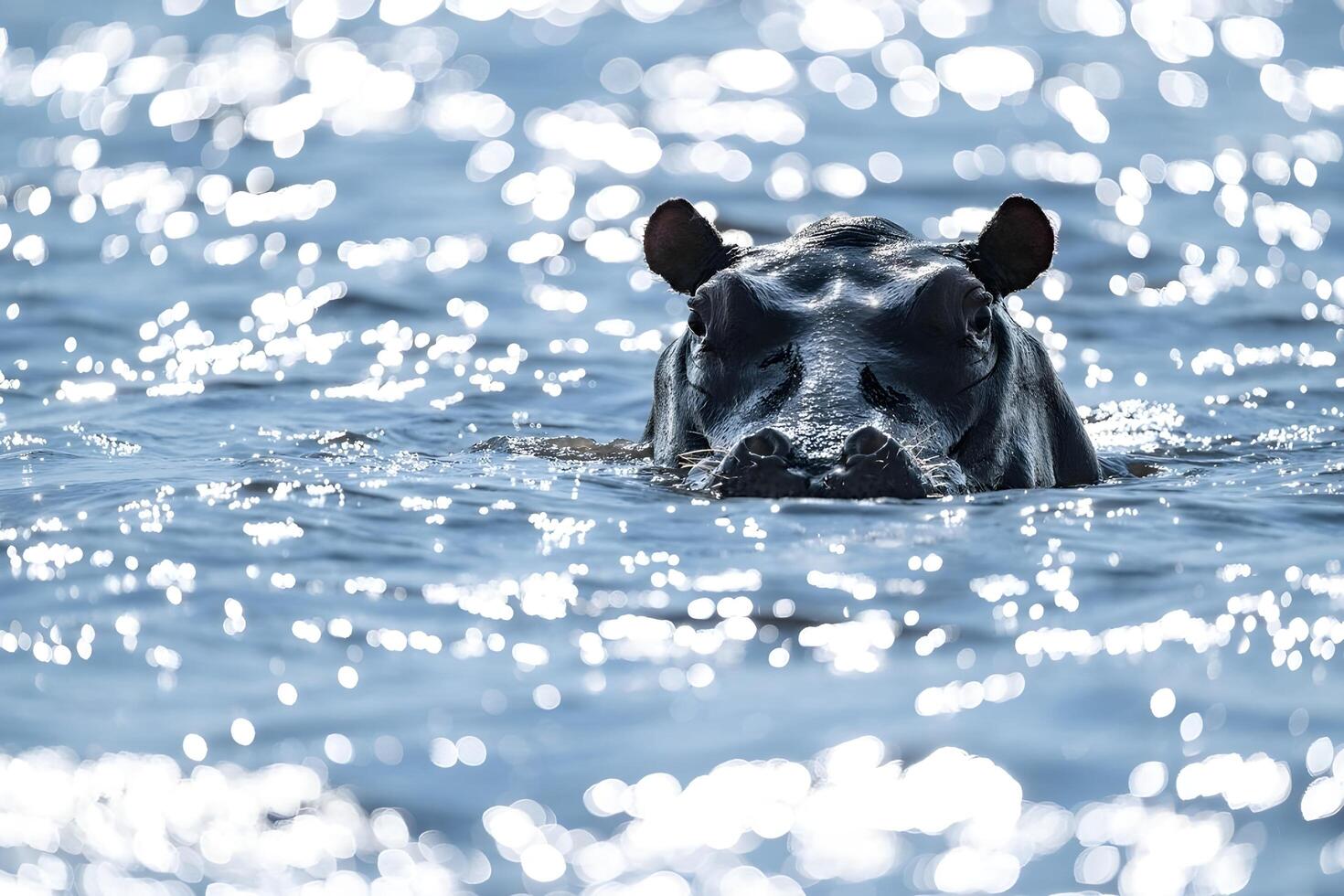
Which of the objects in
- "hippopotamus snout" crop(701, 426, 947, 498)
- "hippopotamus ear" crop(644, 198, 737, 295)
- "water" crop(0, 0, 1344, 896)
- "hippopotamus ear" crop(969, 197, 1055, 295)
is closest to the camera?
"water" crop(0, 0, 1344, 896)

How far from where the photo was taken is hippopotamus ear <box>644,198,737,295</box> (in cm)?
1029

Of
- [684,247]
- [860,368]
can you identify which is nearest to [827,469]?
[860,368]

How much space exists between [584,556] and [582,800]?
7.94ft

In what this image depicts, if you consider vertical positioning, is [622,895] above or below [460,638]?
below

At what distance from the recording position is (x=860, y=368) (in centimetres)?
873

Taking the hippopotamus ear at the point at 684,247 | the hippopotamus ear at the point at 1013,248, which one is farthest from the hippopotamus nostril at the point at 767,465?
the hippopotamus ear at the point at 684,247

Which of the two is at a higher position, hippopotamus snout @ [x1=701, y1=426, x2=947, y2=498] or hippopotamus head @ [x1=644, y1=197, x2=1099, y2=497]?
hippopotamus head @ [x1=644, y1=197, x2=1099, y2=497]

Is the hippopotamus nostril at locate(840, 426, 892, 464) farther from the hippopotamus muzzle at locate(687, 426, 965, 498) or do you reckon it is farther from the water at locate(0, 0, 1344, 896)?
the water at locate(0, 0, 1344, 896)

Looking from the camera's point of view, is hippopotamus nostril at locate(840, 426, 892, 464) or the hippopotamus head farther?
the hippopotamus head

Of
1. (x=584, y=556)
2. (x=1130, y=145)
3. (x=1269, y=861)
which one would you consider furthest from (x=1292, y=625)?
(x=1130, y=145)

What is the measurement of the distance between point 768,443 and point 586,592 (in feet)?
3.48

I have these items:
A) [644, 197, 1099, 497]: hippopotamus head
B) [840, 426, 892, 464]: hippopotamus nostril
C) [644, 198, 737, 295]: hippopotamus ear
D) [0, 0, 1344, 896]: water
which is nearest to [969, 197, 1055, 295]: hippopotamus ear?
[644, 197, 1099, 497]: hippopotamus head

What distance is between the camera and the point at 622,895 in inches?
189

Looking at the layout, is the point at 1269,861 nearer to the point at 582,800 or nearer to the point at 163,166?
the point at 582,800
